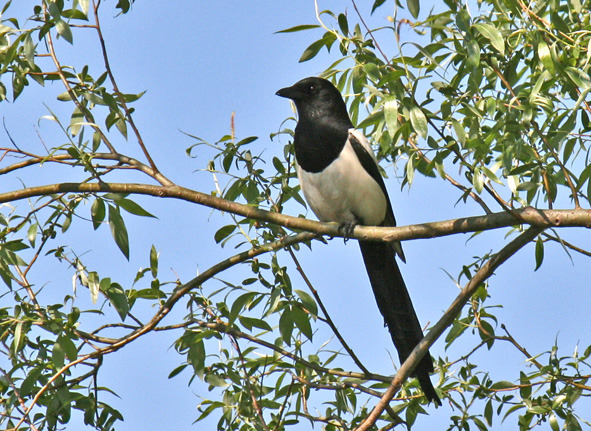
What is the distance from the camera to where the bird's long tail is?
12.3 feet

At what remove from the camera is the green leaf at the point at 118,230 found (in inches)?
110

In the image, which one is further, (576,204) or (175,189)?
(175,189)

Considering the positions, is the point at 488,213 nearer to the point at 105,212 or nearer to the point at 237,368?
the point at 237,368

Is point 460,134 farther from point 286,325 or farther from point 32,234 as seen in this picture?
point 32,234


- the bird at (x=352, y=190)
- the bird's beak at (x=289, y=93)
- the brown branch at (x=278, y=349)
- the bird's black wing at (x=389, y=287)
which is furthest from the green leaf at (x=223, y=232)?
the bird's beak at (x=289, y=93)

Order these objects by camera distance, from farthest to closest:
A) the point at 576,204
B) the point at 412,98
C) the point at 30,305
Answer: the point at 30,305, the point at 576,204, the point at 412,98

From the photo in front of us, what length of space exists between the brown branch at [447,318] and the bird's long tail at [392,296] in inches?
32.7

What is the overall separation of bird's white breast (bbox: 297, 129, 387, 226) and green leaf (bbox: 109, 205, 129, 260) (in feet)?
4.39

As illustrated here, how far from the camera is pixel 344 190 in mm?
3910

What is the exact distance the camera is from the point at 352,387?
3.08m

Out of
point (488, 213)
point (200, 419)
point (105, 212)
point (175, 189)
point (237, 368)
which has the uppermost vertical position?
point (488, 213)

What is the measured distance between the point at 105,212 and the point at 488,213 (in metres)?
1.44

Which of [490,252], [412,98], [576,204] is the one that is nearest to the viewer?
[412,98]

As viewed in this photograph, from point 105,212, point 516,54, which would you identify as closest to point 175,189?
point 105,212
